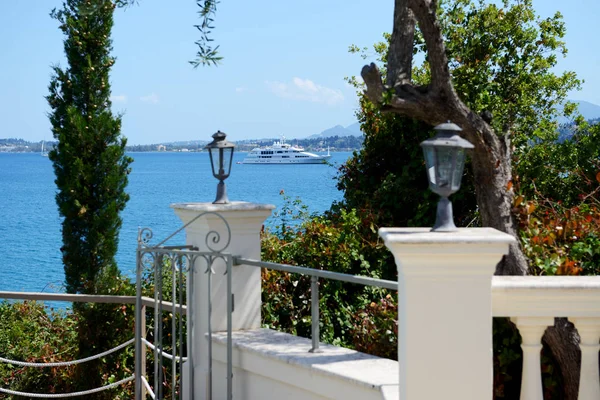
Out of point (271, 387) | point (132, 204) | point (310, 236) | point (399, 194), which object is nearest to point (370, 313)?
point (310, 236)

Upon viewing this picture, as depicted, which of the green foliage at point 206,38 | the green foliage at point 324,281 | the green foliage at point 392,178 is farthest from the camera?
the green foliage at point 392,178

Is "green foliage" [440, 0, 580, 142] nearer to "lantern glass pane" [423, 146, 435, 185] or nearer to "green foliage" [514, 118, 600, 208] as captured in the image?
"green foliage" [514, 118, 600, 208]

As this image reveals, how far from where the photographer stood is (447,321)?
9.57 feet

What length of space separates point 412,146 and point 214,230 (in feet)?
16.7

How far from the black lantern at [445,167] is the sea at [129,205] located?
6.32 meters

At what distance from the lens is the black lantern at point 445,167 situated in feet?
9.86

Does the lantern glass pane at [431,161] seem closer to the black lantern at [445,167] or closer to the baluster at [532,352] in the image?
the black lantern at [445,167]

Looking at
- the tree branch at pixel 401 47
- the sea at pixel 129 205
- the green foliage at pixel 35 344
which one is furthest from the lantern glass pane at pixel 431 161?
the green foliage at pixel 35 344

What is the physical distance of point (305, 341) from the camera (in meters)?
4.66

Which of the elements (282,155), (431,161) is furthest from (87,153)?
(282,155)

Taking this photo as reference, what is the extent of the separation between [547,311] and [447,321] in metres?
0.41

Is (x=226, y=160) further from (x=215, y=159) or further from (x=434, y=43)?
(x=434, y=43)

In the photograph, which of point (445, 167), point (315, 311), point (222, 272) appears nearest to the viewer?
point (445, 167)

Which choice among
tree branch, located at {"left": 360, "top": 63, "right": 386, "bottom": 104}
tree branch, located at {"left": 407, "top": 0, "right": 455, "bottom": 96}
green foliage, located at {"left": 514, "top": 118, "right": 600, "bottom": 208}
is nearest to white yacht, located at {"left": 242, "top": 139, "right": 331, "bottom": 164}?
green foliage, located at {"left": 514, "top": 118, "right": 600, "bottom": 208}
